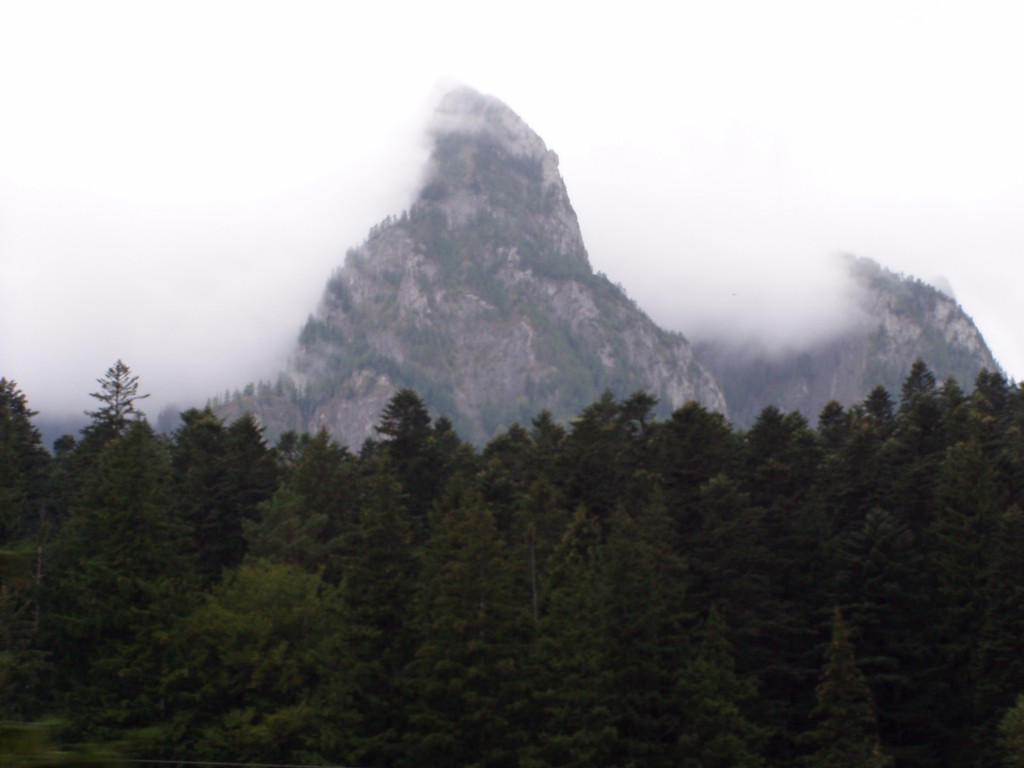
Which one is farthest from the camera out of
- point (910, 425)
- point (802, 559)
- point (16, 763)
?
point (910, 425)

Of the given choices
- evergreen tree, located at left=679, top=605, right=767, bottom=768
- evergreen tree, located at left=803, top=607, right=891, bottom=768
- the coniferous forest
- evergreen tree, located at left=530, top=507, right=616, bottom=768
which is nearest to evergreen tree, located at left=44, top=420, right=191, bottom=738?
the coniferous forest

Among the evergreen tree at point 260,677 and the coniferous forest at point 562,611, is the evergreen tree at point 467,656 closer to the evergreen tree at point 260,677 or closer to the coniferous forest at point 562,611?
the coniferous forest at point 562,611

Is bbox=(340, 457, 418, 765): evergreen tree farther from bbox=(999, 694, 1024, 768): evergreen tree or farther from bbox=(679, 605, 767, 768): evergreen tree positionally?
bbox=(999, 694, 1024, 768): evergreen tree

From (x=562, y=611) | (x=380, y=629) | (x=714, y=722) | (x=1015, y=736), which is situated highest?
(x=562, y=611)

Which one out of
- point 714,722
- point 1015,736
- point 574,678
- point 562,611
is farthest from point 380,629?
point 1015,736

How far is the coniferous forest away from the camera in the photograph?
34094 millimetres

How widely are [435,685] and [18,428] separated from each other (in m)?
40.4

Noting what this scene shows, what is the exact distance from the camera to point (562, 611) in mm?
36656

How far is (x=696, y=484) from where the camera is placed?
162 feet

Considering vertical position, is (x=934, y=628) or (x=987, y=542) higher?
(x=987, y=542)

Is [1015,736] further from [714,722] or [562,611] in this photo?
[562,611]

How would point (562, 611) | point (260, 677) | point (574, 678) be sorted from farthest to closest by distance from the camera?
point (562, 611) < point (260, 677) < point (574, 678)

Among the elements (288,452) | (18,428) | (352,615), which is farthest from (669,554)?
(288,452)

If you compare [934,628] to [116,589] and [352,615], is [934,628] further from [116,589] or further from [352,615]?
[116,589]
